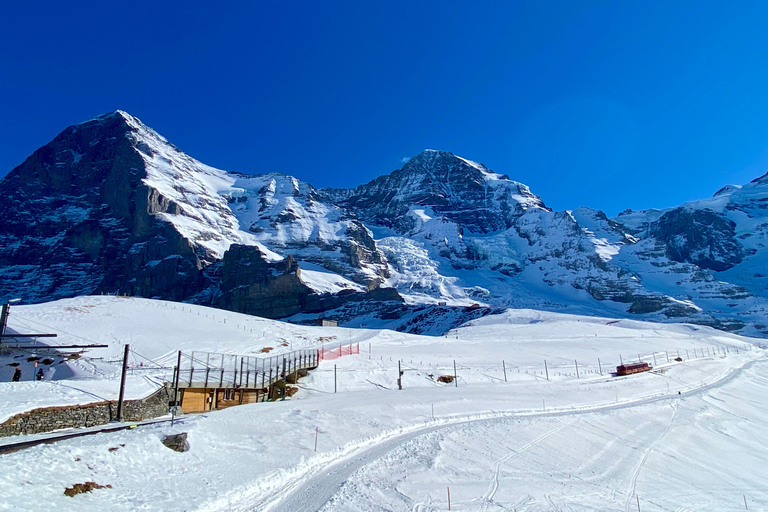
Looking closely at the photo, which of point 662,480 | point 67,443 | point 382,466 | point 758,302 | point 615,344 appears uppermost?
point 758,302

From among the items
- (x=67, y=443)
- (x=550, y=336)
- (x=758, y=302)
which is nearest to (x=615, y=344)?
(x=550, y=336)

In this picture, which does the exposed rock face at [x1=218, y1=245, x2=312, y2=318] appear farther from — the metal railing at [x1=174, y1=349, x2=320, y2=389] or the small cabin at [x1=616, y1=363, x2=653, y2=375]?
the small cabin at [x1=616, y1=363, x2=653, y2=375]

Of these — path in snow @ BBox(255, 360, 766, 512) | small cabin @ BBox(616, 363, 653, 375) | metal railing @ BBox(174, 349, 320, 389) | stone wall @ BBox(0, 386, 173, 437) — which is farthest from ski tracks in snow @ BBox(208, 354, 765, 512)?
small cabin @ BBox(616, 363, 653, 375)

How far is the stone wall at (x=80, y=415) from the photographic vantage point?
18031 mm

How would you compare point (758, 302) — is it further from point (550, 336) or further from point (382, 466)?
point (382, 466)

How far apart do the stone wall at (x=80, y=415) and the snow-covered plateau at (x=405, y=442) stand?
0.46 meters

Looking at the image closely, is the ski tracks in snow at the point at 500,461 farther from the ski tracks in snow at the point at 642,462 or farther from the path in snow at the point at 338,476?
the ski tracks in snow at the point at 642,462

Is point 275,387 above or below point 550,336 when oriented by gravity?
below

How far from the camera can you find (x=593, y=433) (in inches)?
1109

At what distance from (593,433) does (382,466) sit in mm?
16362

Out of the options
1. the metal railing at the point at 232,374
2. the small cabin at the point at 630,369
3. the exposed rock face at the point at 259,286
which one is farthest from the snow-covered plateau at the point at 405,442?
the exposed rock face at the point at 259,286

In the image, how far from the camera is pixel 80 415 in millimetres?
20438

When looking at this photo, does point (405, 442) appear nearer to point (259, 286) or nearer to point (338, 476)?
point (338, 476)

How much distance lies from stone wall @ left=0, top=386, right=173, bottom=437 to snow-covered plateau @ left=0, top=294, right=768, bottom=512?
46 centimetres
